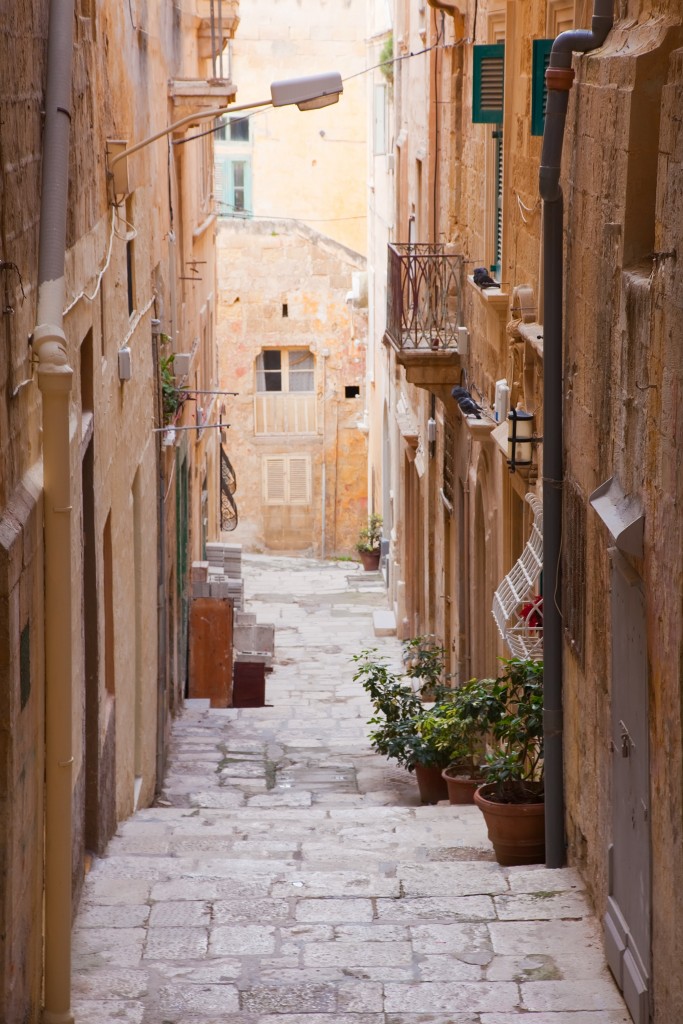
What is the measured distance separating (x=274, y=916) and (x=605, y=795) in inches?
65.4

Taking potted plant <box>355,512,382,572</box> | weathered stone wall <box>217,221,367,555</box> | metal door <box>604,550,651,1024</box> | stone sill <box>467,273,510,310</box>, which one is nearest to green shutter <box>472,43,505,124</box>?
stone sill <box>467,273,510,310</box>

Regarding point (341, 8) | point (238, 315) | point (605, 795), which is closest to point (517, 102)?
point (605, 795)

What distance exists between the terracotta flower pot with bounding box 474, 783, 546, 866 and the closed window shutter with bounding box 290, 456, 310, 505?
90.1 ft

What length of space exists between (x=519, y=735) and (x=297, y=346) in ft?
89.1

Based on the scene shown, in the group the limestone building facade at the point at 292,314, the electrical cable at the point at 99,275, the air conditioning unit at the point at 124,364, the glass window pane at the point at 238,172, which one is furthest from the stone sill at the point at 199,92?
the glass window pane at the point at 238,172

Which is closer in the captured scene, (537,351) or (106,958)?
(106,958)

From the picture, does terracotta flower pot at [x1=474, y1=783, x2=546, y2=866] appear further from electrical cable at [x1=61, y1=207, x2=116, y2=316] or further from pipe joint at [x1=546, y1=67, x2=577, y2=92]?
pipe joint at [x1=546, y1=67, x2=577, y2=92]

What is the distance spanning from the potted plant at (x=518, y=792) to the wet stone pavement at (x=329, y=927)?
0.81 feet

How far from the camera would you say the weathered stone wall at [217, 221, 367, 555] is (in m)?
33.9

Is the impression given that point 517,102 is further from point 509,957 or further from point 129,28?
point 509,957

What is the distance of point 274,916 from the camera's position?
681 cm

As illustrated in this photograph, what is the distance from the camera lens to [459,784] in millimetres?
10336

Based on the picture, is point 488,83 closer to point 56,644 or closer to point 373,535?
point 56,644

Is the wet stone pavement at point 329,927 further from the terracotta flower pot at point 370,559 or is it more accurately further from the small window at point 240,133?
the small window at point 240,133
